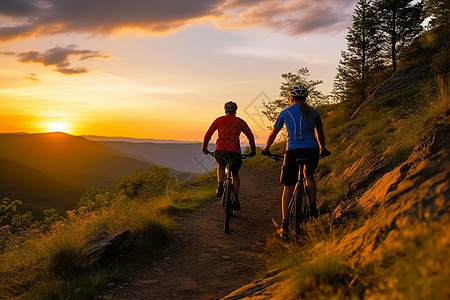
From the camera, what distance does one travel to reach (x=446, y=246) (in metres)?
2.28

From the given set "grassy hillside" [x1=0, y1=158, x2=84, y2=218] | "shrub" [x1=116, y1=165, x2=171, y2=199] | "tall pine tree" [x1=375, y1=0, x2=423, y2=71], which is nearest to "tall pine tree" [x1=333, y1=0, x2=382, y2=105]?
"tall pine tree" [x1=375, y1=0, x2=423, y2=71]

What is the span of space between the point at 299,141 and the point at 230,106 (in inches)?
129

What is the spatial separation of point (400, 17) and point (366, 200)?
127 ft

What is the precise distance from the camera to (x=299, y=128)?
6.40 meters

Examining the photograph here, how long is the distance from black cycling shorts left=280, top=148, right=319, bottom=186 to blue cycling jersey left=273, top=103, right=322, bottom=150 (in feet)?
0.30

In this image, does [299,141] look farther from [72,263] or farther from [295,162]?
[72,263]

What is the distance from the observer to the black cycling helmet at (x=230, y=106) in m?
9.25

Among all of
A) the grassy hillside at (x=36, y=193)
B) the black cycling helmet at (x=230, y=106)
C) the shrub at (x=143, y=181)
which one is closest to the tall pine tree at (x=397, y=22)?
the shrub at (x=143, y=181)

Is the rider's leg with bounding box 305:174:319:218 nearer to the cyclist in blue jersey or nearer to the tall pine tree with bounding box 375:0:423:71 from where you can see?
the cyclist in blue jersey

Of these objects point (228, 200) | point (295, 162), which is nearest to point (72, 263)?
point (228, 200)

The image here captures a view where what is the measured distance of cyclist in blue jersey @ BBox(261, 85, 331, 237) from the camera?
21.0 feet

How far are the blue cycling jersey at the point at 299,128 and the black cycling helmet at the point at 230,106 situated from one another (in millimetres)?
2897

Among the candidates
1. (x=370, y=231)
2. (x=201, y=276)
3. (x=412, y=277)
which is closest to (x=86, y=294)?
(x=201, y=276)

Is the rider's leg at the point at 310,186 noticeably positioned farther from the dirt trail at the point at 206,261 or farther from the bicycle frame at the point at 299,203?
the dirt trail at the point at 206,261
